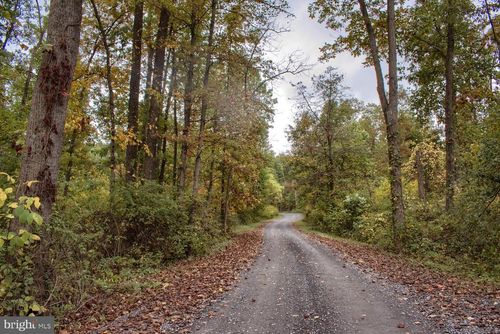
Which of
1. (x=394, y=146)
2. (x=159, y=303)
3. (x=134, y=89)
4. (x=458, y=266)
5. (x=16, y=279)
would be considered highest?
(x=134, y=89)

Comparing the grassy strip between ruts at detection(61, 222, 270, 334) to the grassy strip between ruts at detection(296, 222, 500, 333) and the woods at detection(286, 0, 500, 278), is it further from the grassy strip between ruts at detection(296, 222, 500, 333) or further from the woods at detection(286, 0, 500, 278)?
the woods at detection(286, 0, 500, 278)

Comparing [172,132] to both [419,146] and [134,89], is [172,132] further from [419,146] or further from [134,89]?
[419,146]

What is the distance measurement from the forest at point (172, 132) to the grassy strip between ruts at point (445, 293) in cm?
96

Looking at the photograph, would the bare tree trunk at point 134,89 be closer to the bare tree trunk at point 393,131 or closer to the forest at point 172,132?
the forest at point 172,132

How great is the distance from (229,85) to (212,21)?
299 centimetres

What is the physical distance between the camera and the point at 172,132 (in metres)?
16.4

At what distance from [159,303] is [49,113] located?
387 cm

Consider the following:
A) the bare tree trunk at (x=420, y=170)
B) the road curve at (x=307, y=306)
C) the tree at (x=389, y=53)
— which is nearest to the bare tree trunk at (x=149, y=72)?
the tree at (x=389, y=53)

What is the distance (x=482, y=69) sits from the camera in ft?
56.5

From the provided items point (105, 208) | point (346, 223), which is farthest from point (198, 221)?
point (346, 223)

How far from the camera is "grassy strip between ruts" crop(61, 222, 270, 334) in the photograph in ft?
17.8

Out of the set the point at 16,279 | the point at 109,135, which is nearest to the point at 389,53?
the point at 109,135

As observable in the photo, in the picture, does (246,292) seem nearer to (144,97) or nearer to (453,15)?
(144,97)

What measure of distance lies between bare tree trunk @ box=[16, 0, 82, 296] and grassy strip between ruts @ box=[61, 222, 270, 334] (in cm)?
100
